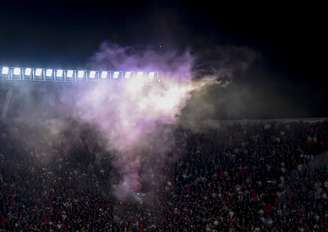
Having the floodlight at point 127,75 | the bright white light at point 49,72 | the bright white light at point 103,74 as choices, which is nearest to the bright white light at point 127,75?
the floodlight at point 127,75

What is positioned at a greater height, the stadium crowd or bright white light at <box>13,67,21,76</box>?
bright white light at <box>13,67,21,76</box>

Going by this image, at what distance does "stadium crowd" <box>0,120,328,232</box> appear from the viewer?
49.6 feet

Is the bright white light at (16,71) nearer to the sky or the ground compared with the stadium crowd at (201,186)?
nearer to the sky

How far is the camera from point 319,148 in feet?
55.9

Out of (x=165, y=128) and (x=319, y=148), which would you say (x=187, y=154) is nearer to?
(x=165, y=128)

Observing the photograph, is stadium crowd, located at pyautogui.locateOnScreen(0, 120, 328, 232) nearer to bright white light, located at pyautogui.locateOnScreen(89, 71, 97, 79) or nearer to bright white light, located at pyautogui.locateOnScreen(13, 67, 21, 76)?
bright white light, located at pyautogui.locateOnScreen(89, 71, 97, 79)

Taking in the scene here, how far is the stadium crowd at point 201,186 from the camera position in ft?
49.6

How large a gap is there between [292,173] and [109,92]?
27.2 feet

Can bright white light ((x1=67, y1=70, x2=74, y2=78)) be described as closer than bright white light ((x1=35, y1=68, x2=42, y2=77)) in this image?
No

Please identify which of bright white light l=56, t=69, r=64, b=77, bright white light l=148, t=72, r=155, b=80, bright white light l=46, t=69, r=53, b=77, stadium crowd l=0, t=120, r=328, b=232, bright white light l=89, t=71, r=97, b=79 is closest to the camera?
stadium crowd l=0, t=120, r=328, b=232

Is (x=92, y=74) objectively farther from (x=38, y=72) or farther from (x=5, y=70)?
(x=5, y=70)

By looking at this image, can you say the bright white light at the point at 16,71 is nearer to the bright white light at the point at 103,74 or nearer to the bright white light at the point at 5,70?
the bright white light at the point at 5,70

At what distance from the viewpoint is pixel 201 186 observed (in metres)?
16.6

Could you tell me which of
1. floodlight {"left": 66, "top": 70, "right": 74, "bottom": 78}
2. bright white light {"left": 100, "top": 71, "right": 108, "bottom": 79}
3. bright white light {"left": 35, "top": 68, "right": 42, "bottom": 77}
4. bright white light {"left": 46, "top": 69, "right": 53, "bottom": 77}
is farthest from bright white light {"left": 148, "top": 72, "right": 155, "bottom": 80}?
bright white light {"left": 35, "top": 68, "right": 42, "bottom": 77}
